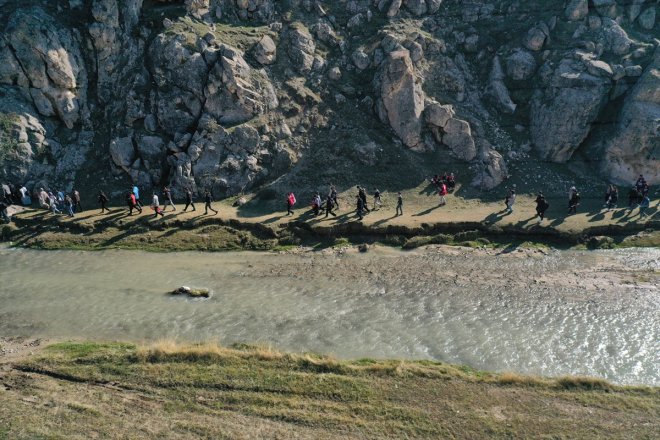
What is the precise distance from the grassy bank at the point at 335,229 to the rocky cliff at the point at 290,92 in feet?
17.9

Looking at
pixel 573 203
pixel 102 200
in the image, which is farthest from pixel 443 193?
pixel 102 200

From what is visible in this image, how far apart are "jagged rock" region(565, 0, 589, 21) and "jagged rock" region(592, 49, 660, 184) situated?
10.4m

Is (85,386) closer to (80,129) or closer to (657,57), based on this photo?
(80,129)

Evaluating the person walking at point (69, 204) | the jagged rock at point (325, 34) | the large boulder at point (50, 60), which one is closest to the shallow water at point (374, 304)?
the person walking at point (69, 204)

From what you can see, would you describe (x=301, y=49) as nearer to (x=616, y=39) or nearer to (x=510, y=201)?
(x=510, y=201)

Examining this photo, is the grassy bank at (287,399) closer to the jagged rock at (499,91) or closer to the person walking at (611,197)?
the person walking at (611,197)

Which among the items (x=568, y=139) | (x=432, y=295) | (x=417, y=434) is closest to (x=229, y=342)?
(x=417, y=434)

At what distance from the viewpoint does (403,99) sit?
42.4 metres

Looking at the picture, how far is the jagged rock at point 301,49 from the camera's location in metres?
45.8

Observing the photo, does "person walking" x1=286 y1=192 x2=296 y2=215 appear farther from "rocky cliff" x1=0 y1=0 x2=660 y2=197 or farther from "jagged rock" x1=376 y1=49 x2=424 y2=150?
"jagged rock" x1=376 y1=49 x2=424 y2=150

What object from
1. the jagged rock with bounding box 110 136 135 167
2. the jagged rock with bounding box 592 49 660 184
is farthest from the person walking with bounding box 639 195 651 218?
the jagged rock with bounding box 110 136 135 167

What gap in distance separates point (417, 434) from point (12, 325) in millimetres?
22038

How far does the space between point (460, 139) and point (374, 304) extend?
2346 cm

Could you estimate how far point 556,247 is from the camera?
103ft
